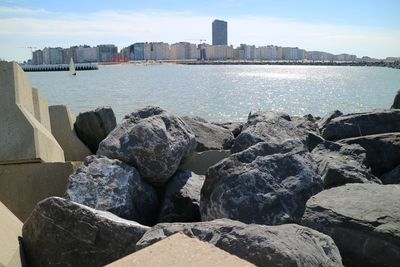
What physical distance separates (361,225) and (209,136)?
3.55m

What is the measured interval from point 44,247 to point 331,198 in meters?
2.10

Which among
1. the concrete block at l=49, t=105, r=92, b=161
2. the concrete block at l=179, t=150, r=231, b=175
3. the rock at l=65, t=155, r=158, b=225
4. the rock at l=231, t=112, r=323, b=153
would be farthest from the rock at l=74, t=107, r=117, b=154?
the rock at l=65, t=155, r=158, b=225

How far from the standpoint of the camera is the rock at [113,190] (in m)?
4.07

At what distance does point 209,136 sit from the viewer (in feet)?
21.1

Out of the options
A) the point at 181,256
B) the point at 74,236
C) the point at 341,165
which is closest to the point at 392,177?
the point at 341,165

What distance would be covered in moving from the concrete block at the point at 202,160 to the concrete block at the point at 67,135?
6.43ft

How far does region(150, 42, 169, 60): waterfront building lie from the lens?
179113 millimetres

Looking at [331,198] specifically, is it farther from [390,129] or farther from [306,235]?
[390,129]

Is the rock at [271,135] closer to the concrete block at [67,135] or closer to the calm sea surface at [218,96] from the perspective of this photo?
the concrete block at [67,135]

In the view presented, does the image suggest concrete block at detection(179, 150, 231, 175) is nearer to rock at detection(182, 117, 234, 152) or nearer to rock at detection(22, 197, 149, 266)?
rock at detection(182, 117, 234, 152)

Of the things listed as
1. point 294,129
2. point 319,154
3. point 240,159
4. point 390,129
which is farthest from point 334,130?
point 240,159

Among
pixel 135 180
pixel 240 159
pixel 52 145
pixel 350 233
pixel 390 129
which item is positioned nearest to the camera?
pixel 350 233

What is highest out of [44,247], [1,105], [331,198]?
[1,105]

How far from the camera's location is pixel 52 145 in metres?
5.59
